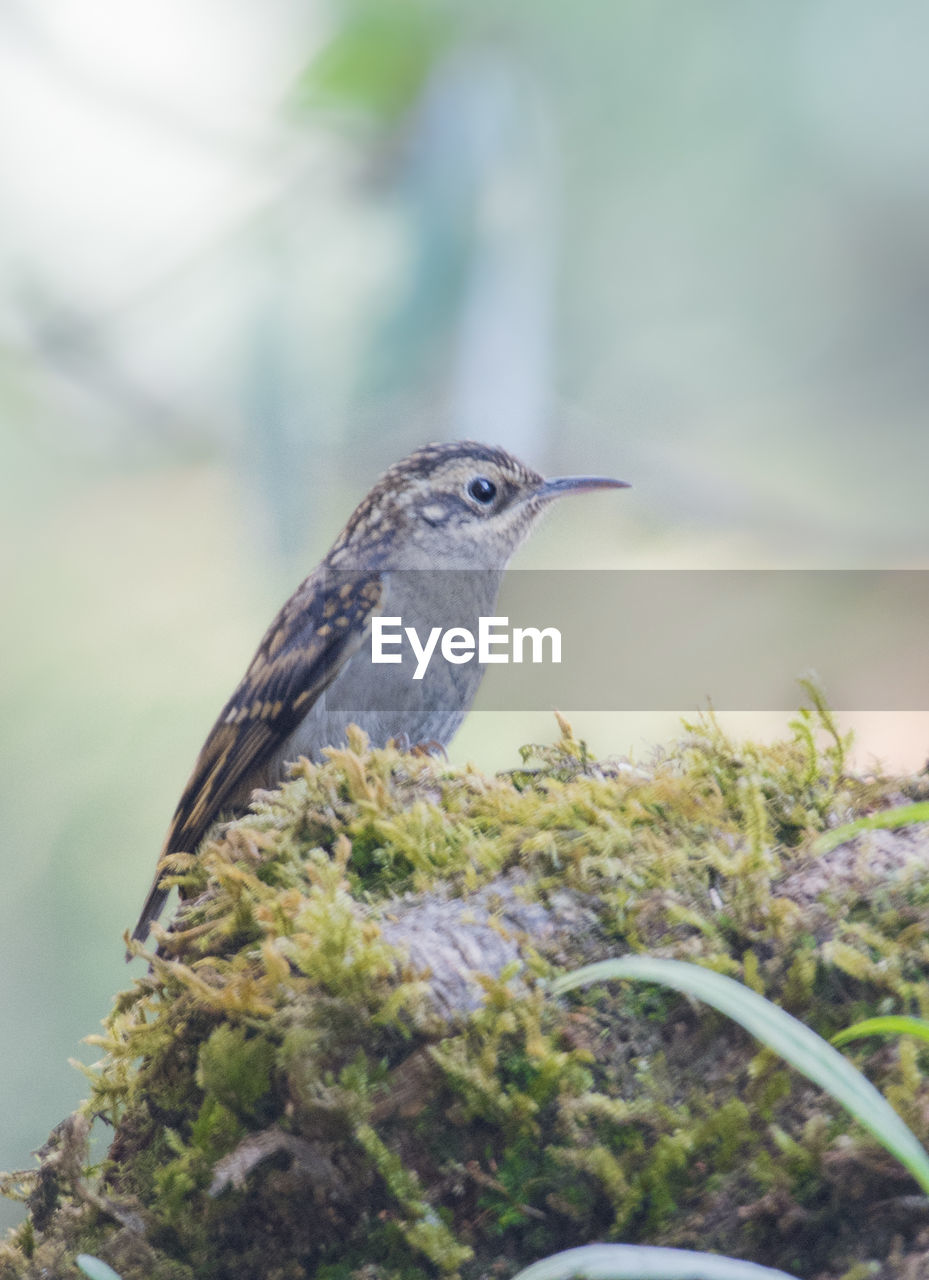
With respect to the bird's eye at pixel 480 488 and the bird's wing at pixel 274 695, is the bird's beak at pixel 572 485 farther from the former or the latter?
the bird's wing at pixel 274 695

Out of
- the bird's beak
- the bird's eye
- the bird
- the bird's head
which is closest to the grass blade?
the bird

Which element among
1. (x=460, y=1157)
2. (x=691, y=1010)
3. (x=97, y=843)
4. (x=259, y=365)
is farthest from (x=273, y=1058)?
(x=259, y=365)

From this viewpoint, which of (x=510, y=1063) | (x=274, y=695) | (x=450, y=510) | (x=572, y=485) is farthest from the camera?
(x=572, y=485)

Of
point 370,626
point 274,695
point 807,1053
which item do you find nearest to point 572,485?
point 370,626

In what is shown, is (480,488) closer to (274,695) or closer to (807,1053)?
(274,695)

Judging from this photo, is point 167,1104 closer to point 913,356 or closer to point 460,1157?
point 460,1157

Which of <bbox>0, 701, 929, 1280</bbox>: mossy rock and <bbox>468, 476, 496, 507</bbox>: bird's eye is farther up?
<bbox>468, 476, 496, 507</bbox>: bird's eye

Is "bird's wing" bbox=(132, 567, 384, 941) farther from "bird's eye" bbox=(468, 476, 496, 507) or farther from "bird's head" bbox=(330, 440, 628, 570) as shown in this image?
"bird's eye" bbox=(468, 476, 496, 507)

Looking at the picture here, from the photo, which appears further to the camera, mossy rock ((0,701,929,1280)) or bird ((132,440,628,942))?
bird ((132,440,628,942))
